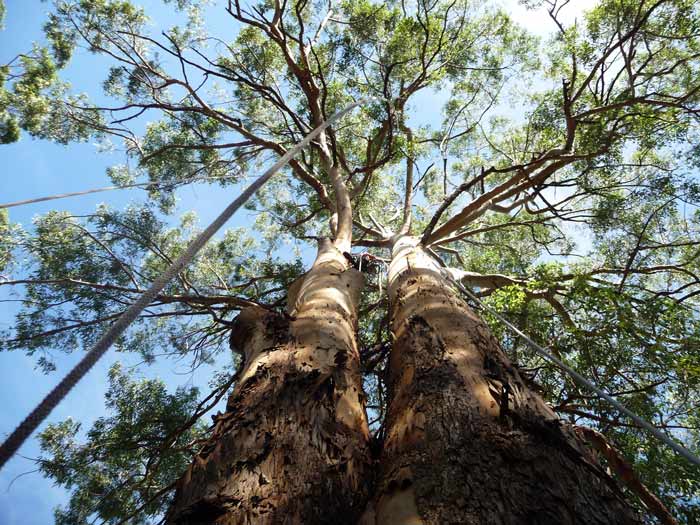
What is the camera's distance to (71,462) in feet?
14.0

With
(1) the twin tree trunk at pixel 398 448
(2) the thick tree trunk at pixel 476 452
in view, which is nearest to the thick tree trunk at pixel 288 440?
(1) the twin tree trunk at pixel 398 448

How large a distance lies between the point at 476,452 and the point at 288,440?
503mm

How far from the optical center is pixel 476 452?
1.05m

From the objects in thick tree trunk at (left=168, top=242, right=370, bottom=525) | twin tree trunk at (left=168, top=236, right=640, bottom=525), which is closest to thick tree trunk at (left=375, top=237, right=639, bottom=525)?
twin tree trunk at (left=168, top=236, right=640, bottom=525)

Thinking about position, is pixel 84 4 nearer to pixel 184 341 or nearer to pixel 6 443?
pixel 184 341

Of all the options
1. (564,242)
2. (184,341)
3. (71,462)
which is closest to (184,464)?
(71,462)

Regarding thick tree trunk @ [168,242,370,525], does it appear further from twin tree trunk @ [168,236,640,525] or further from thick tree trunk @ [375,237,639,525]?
thick tree trunk @ [375,237,639,525]

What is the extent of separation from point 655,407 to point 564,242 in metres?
4.17

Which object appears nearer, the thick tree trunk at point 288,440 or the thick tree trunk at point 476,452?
the thick tree trunk at point 476,452

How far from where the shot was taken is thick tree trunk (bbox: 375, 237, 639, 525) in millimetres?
903

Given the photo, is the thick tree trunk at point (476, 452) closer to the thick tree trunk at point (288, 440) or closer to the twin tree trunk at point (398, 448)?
the twin tree trunk at point (398, 448)

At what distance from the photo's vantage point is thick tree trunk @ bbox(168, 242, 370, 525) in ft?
3.31

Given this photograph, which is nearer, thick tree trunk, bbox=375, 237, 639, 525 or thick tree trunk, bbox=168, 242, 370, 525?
thick tree trunk, bbox=375, 237, 639, 525

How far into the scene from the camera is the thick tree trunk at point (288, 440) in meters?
1.01
